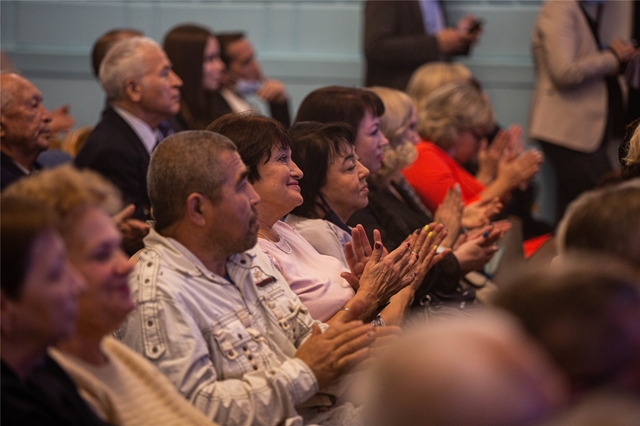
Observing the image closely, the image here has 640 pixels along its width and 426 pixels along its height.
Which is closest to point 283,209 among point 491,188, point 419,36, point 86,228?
point 86,228

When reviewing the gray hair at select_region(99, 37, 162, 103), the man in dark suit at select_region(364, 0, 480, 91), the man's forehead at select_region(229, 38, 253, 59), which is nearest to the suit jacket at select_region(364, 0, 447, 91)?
the man in dark suit at select_region(364, 0, 480, 91)

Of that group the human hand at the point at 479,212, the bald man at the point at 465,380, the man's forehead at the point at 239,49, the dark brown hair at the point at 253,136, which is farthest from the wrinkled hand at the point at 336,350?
the man's forehead at the point at 239,49

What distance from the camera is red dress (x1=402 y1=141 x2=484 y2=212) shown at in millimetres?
3937

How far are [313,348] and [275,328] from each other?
0.17 meters

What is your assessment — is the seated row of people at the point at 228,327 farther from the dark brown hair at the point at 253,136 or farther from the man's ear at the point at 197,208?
the dark brown hair at the point at 253,136

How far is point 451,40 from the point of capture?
5.24 metres

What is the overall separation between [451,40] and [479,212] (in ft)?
6.01

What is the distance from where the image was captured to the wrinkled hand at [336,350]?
6.38 feet

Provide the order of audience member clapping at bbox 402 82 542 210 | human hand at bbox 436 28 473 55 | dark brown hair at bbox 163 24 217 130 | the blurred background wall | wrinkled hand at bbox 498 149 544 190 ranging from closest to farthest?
audience member clapping at bbox 402 82 542 210
wrinkled hand at bbox 498 149 544 190
dark brown hair at bbox 163 24 217 130
human hand at bbox 436 28 473 55
the blurred background wall

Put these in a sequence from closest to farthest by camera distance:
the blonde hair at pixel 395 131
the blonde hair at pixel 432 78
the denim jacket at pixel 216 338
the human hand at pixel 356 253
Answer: the denim jacket at pixel 216 338
the human hand at pixel 356 253
the blonde hair at pixel 395 131
the blonde hair at pixel 432 78

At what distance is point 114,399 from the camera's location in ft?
5.19

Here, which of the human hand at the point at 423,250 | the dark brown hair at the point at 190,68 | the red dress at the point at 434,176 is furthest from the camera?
the dark brown hair at the point at 190,68

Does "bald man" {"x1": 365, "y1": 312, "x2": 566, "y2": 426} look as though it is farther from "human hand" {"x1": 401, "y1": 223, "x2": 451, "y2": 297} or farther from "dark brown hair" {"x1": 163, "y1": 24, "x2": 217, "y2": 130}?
"dark brown hair" {"x1": 163, "y1": 24, "x2": 217, "y2": 130}

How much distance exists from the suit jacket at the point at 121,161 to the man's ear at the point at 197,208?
153 cm
